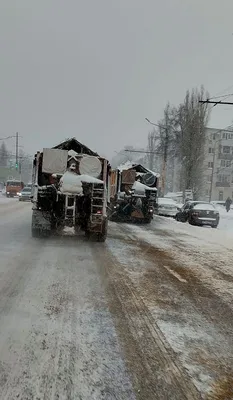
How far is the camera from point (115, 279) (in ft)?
19.9

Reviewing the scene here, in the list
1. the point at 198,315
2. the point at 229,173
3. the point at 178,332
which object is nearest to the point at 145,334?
the point at 178,332

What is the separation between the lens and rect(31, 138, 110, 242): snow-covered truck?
33.6 feet

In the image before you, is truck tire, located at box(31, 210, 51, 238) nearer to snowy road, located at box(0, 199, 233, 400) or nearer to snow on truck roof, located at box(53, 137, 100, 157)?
snow on truck roof, located at box(53, 137, 100, 157)

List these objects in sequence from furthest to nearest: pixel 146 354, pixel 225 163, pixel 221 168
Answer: pixel 225 163 < pixel 221 168 < pixel 146 354

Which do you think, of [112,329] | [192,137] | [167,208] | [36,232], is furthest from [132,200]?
[192,137]

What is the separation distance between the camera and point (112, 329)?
3854 millimetres

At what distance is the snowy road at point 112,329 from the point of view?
2816mm

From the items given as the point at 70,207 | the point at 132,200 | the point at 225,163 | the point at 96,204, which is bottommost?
the point at 132,200

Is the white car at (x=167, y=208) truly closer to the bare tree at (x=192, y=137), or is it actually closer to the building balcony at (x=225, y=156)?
the bare tree at (x=192, y=137)

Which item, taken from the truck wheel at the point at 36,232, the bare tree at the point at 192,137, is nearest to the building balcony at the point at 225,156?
the bare tree at the point at 192,137

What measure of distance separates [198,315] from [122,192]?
15.4m

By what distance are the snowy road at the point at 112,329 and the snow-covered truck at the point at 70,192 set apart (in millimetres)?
2817

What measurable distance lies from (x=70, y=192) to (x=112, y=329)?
21.7 feet

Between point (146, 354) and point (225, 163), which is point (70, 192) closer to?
point (146, 354)
